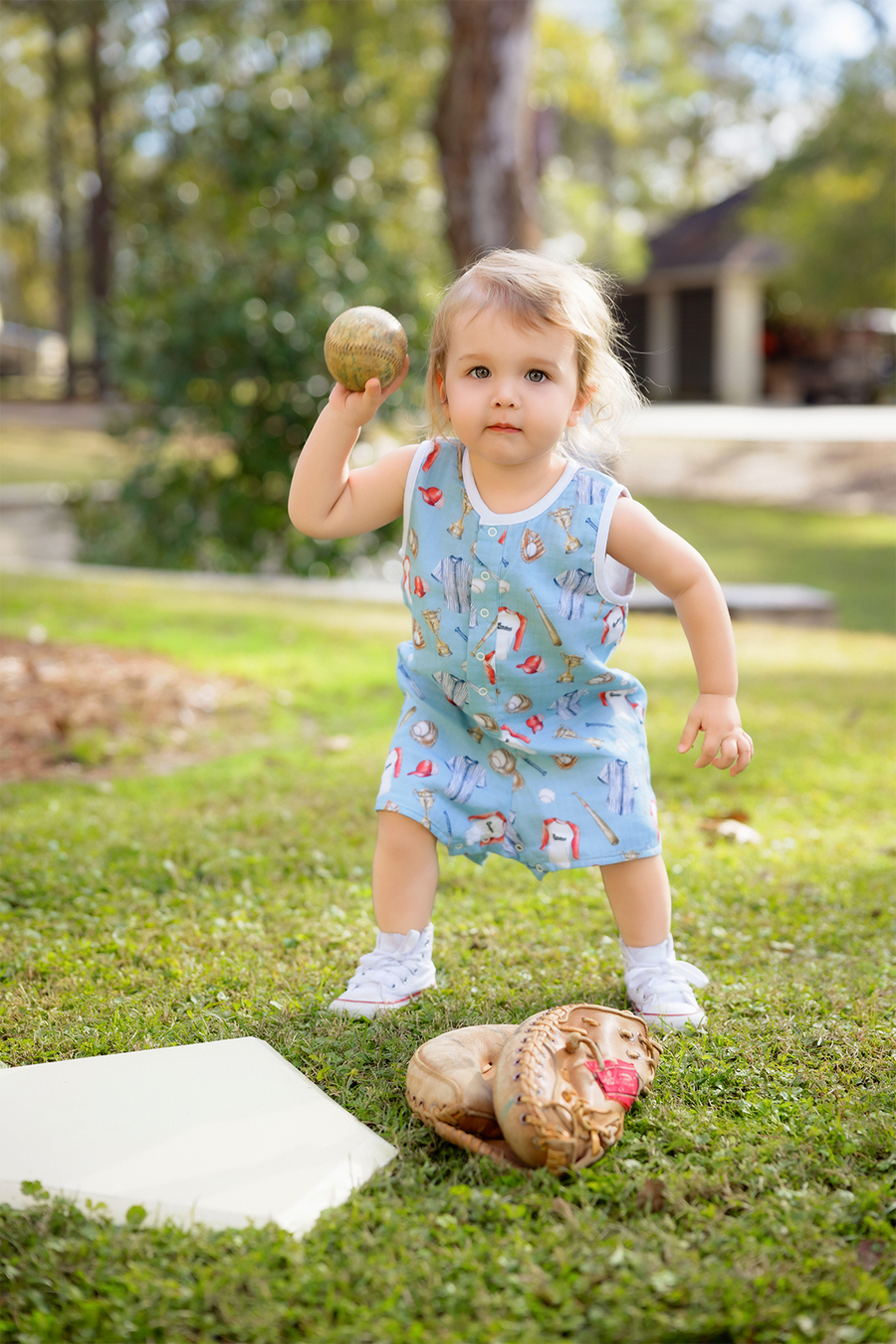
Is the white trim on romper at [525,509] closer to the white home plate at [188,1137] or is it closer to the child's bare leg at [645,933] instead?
the child's bare leg at [645,933]

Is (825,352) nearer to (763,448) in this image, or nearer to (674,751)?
(763,448)

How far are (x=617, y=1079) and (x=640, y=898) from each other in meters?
0.49

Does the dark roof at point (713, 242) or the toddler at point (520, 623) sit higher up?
the dark roof at point (713, 242)

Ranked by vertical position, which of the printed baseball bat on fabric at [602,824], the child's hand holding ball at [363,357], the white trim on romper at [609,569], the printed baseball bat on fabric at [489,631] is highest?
the child's hand holding ball at [363,357]

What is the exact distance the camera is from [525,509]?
7.66 ft

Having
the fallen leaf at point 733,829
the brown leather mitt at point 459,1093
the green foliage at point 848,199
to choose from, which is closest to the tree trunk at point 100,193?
the green foliage at point 848,199

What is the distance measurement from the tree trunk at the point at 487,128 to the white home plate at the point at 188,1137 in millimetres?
7327

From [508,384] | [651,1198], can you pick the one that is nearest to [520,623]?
[508,384]

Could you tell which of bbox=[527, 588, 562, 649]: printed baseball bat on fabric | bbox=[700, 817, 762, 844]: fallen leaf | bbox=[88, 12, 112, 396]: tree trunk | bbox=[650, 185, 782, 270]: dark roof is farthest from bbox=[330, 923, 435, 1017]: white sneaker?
bbox=[650, 185, 782, 270]: dark roof

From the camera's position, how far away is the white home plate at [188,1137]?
1712 millimetres

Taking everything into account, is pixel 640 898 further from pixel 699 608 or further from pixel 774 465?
pixel 774 465

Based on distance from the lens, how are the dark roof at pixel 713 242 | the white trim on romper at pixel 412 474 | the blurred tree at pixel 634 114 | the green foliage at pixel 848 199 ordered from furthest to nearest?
the dark roof at pixel 713 242, the blurred tree at pixel 634 114, the green foliage at pixel 848 199, the white trim on romper at pixel 412 474

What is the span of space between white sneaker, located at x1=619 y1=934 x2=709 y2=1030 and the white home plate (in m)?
0.66

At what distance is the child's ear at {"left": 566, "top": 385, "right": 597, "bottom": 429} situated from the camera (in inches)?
93.9
